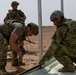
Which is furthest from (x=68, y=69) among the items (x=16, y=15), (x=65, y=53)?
(x=16, y=15)

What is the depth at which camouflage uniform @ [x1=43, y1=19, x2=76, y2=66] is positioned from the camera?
4809mm

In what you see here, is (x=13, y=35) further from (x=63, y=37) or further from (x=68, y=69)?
(x=68, y=69)

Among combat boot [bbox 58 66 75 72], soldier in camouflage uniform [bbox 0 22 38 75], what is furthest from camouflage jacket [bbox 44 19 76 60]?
soldier in camouflage uniform [bbox 0 22 38 75]

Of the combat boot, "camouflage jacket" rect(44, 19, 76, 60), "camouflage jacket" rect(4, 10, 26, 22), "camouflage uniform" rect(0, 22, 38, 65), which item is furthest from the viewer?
"camouflage jacket" rect(4, 10, 26, 22)

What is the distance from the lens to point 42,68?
5289 mm

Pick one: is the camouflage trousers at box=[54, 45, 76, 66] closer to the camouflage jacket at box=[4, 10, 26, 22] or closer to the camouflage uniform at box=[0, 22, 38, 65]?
the camouflage uniform at box=[0, 22, 38, 65]

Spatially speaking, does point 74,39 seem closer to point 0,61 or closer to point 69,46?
point 69,46

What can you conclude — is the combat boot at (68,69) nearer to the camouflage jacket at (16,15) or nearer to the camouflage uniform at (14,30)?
the camouflage uniform at (14,30)

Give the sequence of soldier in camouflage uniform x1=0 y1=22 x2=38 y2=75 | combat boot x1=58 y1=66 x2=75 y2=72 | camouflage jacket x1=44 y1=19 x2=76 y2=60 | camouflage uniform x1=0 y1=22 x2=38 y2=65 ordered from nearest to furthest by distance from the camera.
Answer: camouflage jacket x1=44 y1=19 x2=76 y2=60, combat boot x1=58 y1=66 x2=75 y2=72, soldier in camouflage uniform x1=0 y1=22 x2=38 y2=75, camouflage uniform x1=0 y1=22 x2=38 y2=65

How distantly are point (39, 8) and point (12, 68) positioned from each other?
1843 mm

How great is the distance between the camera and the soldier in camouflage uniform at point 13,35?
5078mm

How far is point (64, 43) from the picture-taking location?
505cm

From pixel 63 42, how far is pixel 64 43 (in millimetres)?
28

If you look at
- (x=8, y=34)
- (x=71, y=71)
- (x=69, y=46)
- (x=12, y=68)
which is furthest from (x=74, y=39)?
(x=12, y=68)
